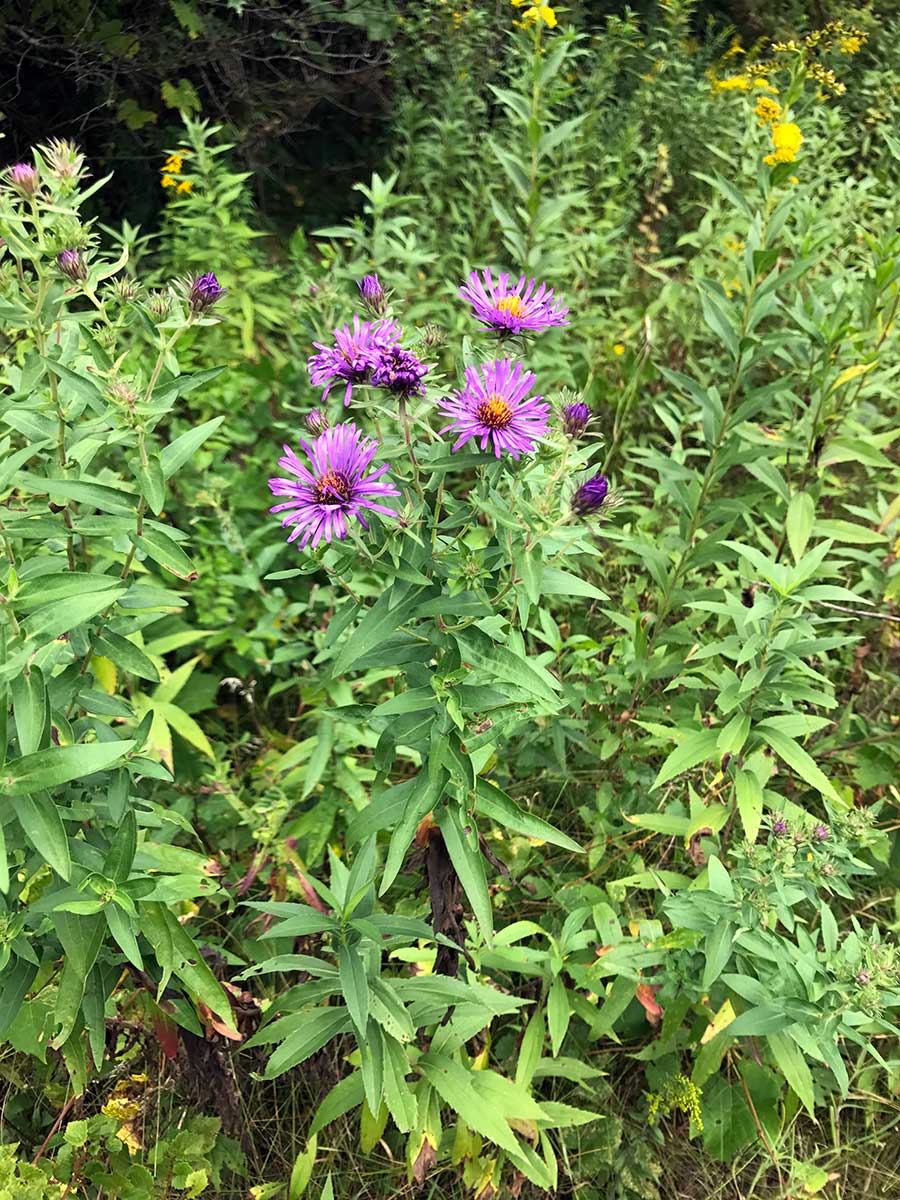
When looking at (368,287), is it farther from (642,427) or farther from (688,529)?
(642,427)

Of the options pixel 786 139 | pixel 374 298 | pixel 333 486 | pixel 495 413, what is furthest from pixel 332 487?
pixel 786 139

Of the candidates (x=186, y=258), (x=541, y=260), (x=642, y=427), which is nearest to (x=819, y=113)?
(x=642, y=427)

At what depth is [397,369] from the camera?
3.72 feet

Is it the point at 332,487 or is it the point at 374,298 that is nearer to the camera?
the point at 332,487

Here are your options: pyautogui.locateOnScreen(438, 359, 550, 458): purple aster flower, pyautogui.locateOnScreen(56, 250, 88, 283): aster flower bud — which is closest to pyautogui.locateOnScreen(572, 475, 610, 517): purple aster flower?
pyautogui.locateOnScreen(438, 359, 550, 458): purple aster flower

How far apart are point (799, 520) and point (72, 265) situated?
161 cm

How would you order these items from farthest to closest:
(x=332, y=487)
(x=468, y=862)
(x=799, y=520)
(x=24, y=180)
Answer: (x=799, y=520) → (x=468, y=862) → (x=24, y=180) → (x=332, y=487)

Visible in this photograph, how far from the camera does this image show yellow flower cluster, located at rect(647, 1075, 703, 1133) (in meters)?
1.69

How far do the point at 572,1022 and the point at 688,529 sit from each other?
1151mm

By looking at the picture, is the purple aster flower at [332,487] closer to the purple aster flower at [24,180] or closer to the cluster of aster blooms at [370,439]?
the cluster of aster blooms at [370,439]

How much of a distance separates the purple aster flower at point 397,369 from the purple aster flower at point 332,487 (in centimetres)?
8

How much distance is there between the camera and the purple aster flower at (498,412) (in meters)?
1.12

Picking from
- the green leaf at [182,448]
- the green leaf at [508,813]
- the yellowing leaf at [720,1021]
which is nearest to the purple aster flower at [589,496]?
the green leaf at [508,813]

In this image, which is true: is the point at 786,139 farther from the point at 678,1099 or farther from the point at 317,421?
the point at 678,1099
